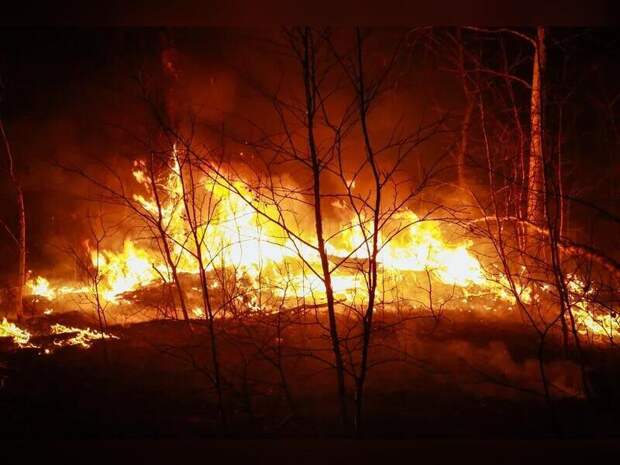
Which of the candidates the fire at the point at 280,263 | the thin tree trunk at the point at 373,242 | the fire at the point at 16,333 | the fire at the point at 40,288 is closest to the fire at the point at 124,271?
the fire at the point at 280,263

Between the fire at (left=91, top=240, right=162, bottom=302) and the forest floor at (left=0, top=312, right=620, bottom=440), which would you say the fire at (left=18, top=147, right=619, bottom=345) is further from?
the forest floor at (left=0, top=312, right=620, bottom=440)

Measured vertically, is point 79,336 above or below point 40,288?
below

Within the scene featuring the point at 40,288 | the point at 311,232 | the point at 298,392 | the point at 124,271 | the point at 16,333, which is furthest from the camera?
the point at 311,232

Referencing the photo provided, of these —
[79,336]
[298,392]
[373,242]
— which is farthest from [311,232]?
[373,242]

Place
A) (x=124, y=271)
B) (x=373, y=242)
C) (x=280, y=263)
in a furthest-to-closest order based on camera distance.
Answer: (x=124, y=271) < (x=280, y=263) < (x=373, y=242)

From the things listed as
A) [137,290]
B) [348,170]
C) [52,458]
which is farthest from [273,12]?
[348,170]

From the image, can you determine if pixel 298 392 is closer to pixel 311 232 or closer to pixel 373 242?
pixel 373 242

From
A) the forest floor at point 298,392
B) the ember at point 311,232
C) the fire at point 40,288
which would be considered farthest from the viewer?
the fire at point 40,288

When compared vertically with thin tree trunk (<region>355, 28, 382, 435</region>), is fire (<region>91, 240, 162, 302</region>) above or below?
above

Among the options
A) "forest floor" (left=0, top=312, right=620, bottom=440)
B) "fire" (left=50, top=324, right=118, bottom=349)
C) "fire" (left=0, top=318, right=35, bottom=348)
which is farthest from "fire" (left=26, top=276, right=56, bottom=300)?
"forest floor" (left=0, top=312, right=620, bottom=440)

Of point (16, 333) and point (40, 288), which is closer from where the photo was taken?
point (16, 333)

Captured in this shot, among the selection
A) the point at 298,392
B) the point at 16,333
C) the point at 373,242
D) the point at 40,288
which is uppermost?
the point at 40,288

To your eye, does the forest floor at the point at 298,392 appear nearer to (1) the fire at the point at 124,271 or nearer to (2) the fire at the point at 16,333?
(2) the fire at the point at 16,333

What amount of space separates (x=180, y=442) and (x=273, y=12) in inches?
76.7
